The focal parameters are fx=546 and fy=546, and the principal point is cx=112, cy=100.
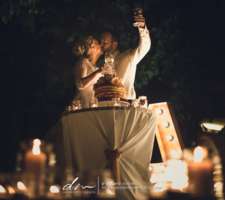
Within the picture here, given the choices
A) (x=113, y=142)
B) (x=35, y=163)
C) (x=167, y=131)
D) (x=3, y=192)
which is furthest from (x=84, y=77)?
(x=35, y=163)

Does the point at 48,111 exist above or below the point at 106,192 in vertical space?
above

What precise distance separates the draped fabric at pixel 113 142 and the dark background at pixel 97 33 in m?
3.24

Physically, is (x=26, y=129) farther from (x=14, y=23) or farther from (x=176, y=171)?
(x=176, y=171)

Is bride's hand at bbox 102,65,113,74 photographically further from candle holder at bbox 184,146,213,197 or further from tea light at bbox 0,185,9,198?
candle holder at bbox 184,146,213,197

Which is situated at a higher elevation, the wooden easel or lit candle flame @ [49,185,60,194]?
the wooden easel

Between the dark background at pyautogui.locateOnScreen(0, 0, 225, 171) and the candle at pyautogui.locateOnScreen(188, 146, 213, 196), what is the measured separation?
6497 millimetres

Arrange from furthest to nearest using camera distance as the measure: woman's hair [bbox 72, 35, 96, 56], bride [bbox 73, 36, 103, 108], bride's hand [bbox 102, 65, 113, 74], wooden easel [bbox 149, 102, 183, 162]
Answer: wooden easel [bbox 149, 102, 183, 162] < woman's hair [bbox 72, 35, 96, 56] < bride [bbox 73, 36, 103, 108] < bride's hand [bbox 102, 65, 113, 74]

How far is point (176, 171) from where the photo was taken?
755cm

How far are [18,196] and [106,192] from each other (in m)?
2.99

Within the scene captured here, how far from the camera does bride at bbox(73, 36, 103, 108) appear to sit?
875 centimetres

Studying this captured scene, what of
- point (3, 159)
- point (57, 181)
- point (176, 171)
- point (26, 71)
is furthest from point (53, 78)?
point (176, 171)

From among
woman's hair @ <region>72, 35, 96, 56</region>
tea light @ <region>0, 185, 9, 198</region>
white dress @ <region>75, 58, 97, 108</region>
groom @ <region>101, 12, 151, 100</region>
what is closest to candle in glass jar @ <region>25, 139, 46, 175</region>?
tea light @ <region>0, 185, 9, 198</region>

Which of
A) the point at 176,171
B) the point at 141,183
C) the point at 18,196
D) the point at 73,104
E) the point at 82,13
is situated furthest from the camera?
the point at 82,13

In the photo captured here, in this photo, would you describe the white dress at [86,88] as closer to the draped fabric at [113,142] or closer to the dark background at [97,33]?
the draped fabric at [113,142]
